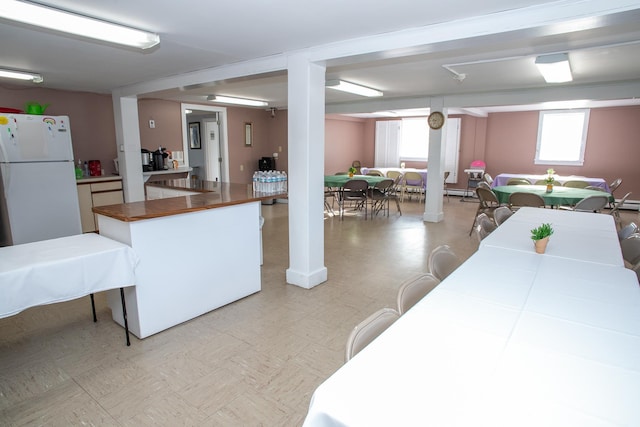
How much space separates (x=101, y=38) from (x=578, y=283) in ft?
11.5

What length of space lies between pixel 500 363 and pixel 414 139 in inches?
406

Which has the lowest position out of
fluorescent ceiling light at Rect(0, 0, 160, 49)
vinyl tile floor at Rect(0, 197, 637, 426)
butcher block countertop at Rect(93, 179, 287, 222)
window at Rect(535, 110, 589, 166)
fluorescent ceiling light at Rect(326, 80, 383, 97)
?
vinyl tile floor at Rect(0, 197, 637, 426)

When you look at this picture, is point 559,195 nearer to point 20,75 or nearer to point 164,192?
point 164,192

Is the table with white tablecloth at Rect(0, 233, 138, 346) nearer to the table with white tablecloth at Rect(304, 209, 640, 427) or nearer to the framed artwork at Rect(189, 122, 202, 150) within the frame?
the table with white tablecloth at Rect(304, 209, 640, 427)

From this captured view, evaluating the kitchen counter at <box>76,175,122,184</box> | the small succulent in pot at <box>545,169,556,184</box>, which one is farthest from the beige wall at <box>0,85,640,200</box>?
the small succulent in pot at <box>545,169,556,184</box>

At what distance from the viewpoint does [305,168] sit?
11.1 feet

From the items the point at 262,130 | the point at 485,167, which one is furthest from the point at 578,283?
the point at 485,167

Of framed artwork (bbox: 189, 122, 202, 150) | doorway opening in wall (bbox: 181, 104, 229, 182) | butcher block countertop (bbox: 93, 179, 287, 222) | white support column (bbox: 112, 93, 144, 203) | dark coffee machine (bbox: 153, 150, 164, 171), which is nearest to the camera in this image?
butcher block countertop (bbox: 93, 179, 287, 222)

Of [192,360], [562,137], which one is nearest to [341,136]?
[562,137]

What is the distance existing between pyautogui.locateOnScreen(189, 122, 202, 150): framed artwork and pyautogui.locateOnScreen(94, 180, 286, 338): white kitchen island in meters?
6.24

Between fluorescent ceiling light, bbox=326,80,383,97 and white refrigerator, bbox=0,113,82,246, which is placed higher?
fluorescent ceiling light, bbox=326,80,383,97

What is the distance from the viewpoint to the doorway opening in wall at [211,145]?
8023 mm

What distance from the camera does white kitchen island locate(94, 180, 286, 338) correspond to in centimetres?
256

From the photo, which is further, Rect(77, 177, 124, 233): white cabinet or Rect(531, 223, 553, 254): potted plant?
Rect(77, 177, 124, 233): white cabinet
